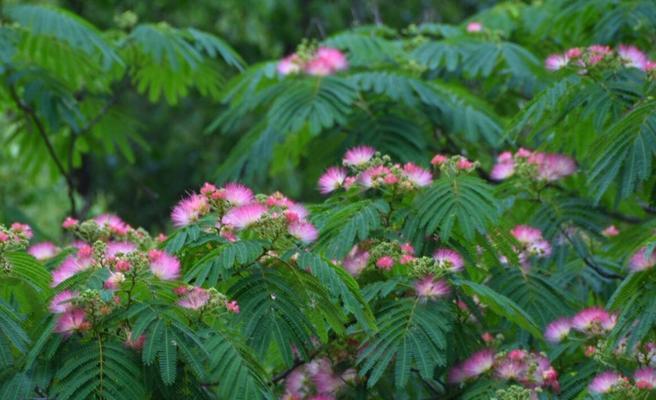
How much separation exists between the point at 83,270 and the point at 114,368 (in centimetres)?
59

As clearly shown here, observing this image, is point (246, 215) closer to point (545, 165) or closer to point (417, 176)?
point (417, 176)

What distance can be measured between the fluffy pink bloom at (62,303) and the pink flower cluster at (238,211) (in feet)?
1.88


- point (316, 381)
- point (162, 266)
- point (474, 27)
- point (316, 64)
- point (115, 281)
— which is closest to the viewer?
point (115, 281)

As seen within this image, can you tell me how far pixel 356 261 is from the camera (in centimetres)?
498

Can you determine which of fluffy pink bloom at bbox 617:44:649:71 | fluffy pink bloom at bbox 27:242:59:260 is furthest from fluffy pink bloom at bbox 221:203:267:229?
fluffy pink bloom at bbox 617:44:649:71

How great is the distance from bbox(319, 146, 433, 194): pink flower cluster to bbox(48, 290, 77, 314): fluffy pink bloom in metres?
1.31

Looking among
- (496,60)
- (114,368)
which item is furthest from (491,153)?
(114,368)

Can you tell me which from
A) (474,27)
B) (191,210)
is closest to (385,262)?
(191,210)

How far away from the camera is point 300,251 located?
14.4 ft

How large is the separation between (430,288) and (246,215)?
77 cm

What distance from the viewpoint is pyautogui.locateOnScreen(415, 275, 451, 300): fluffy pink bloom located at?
465cm

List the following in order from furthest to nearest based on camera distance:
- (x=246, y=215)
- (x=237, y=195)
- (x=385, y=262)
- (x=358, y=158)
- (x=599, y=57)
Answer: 1. (x=599, y=57)
2. (x=358, y=158)
3. (x=385, y=262)
4. (x=237, y=195)
5. (x=246, y=215)

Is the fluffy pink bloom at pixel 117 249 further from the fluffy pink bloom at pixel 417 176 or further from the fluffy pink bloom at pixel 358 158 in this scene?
the fluffy pink bloom at pixel 417 176

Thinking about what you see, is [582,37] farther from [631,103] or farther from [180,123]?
[180,123]
